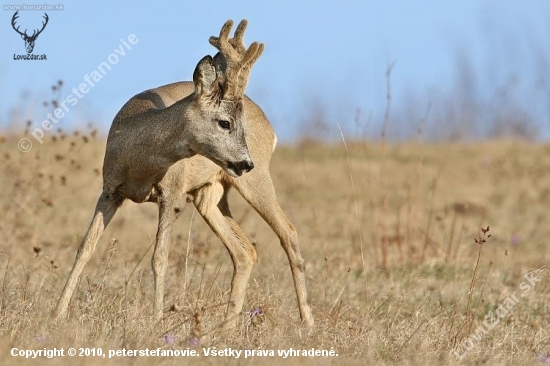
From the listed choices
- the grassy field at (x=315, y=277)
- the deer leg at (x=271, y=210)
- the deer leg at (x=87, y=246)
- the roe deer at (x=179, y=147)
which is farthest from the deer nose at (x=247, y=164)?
the deer leg at (x=271, y=210)

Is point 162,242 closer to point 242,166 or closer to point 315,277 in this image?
point 242,166

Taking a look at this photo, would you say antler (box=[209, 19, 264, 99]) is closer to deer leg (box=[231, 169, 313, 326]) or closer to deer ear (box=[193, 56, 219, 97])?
deer ear (box=[193, 56, 219, 97])

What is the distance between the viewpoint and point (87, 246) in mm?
6965

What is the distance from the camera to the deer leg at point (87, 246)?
667cm

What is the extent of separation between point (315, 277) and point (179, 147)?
2627 millimetres

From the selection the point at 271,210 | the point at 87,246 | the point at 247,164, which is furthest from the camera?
the point at 271,210

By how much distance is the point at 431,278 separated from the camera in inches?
371

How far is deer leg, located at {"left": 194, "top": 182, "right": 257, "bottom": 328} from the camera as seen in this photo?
7.98 metres

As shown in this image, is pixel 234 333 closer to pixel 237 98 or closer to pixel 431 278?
pixel 237 98

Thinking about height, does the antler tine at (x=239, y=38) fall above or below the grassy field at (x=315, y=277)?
above

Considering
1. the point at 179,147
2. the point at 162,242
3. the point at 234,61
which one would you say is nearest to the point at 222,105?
the point at 234,61

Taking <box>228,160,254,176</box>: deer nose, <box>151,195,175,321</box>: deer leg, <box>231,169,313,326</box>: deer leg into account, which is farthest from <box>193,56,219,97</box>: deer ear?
<box>231,169,313,326</box>: deer leg

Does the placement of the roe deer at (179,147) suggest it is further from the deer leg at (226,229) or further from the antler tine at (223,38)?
the deer leg at (226,229)

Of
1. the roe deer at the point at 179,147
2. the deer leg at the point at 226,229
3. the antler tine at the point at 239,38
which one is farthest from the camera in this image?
the deer leg at the point at 226,229
